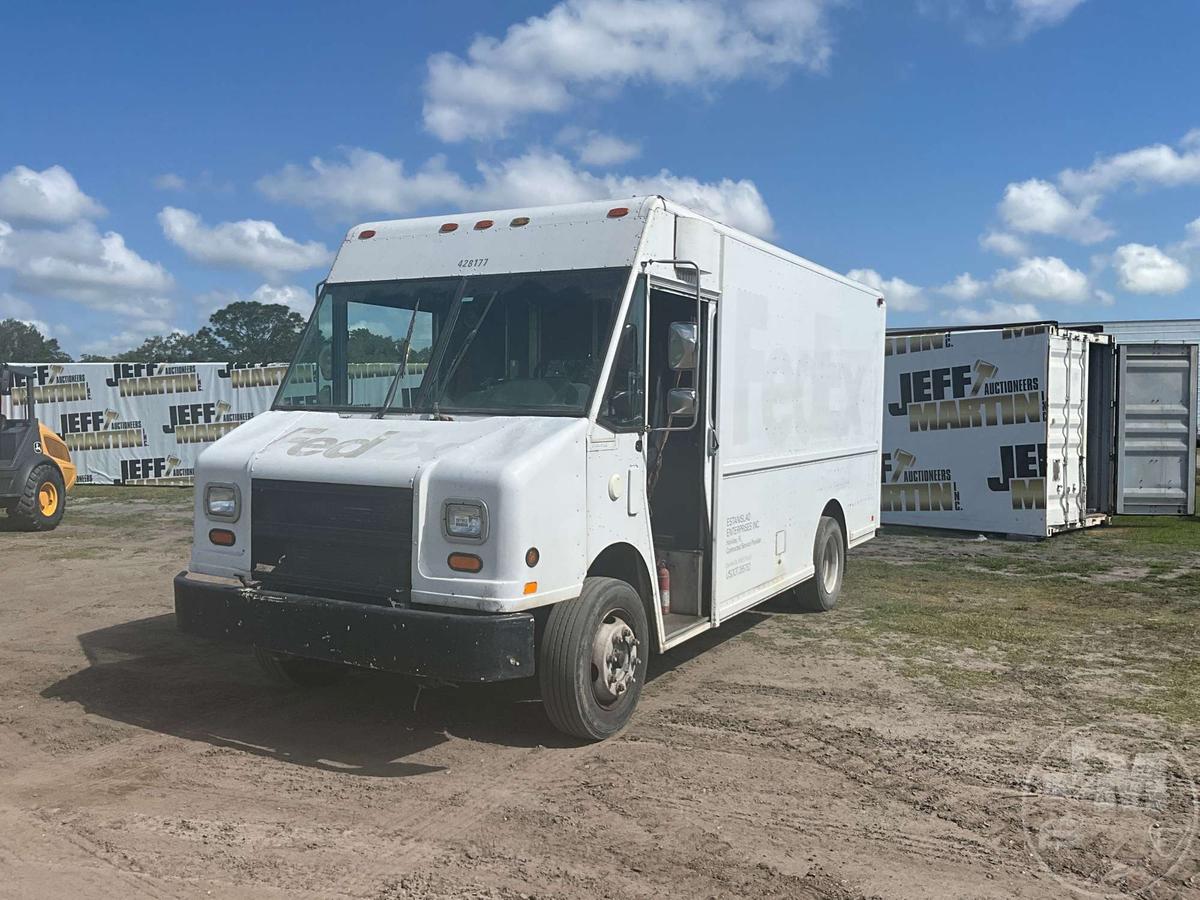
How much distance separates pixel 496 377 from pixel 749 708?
Result: 251cm

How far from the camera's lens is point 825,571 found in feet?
29.9

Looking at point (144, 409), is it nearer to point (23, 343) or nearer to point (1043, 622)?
point (1043, 622)

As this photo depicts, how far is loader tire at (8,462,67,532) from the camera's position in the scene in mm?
14727

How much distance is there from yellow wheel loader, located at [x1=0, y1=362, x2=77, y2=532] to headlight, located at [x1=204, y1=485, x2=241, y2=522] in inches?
428

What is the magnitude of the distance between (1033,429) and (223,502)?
11758 millimetres

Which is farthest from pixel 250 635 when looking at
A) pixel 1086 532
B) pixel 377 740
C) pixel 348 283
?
pixel 1086 532

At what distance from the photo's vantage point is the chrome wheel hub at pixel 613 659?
5391 mm

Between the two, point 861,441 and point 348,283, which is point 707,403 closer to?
point 348,283

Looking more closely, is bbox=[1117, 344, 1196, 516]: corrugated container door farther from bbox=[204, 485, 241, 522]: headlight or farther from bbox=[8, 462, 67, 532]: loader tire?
bbox=[8, 462, 67, 532]: loader tire

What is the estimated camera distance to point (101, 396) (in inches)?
958

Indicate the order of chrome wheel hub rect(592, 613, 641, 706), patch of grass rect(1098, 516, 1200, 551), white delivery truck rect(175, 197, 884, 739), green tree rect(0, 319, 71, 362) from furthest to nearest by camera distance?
green tree rect(0, 319, 71, 362), patch of grass rect(1098, 516, 1200, 551), chrome wheel hub rect(592, 613, 641, 706), white delivery truck rect(175, 197, 884, 739)

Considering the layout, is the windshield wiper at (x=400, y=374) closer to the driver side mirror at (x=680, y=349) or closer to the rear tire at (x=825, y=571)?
the driver side mirror at (x=680, y=349)

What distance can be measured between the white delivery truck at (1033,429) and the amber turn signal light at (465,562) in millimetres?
11348

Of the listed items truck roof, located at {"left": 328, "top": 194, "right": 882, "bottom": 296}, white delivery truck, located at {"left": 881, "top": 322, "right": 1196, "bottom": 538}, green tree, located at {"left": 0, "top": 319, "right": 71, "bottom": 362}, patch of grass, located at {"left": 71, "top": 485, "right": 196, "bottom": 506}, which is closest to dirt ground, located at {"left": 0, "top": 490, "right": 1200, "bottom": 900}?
truck roof, located at {"left": 328, "top": 194, "right": 882, "bottom": 296}
